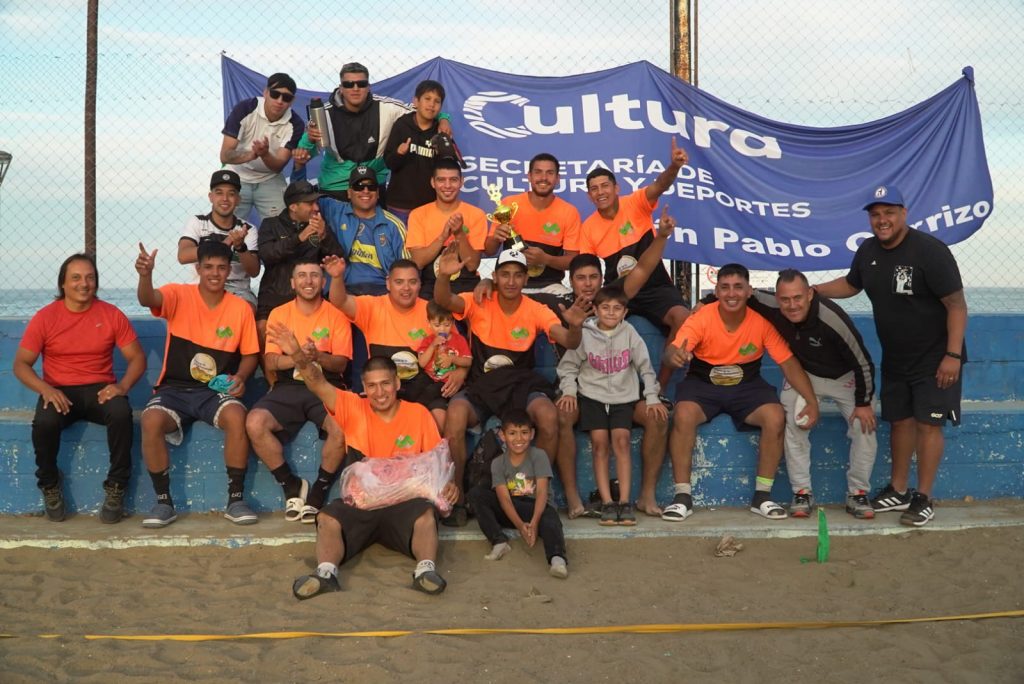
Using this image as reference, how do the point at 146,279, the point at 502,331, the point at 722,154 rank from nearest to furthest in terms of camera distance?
the point at 146,279, the point at 502,331, the point at 722,154

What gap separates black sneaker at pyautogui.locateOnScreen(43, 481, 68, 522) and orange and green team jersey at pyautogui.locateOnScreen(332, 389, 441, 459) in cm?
180

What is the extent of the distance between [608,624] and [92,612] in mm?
2412

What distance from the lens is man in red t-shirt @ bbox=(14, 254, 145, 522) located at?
5.99 metres

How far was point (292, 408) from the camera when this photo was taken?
239 inches

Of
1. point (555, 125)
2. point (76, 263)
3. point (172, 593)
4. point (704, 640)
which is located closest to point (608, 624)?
point (704, 640)

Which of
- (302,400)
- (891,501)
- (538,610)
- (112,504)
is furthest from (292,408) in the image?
(891,501)

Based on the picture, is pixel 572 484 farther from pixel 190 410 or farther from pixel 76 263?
pixel 76 263

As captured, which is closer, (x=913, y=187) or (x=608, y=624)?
(x=608, y=624)

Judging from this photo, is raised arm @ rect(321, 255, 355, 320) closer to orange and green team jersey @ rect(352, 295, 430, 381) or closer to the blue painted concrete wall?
orange and green team jersey @ rect(352, 295, 430, 381)

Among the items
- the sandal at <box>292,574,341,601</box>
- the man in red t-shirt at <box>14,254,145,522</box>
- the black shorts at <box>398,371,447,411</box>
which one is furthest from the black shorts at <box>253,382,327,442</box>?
the sandal at <box>292,574,341,601</box>

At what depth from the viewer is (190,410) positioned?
6121 millimetres

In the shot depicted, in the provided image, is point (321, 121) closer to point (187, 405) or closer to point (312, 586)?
point (187, 405)

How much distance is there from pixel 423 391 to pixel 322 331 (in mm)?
718

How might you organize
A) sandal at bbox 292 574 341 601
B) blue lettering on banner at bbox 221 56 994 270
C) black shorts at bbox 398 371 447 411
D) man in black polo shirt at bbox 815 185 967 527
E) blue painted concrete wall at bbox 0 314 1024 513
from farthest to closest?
blue lettering on banner at bbox 221 56 994 270 < blue painted concrete wall at bbox 0 314 1024 513 < black shorts at bbox 398 371 447 411 < man in black polo shirt at bbox 815 185 967 527 < sandal at bbox 292 574 341 601
